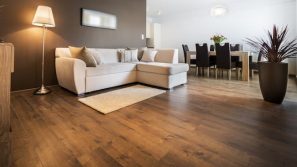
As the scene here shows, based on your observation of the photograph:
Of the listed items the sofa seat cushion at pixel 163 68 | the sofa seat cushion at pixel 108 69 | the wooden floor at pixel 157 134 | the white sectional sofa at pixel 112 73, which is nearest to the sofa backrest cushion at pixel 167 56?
the white sectional sofa at pixel 112 73

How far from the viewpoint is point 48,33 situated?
3.38 metres

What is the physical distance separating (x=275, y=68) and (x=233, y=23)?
4.50 meters

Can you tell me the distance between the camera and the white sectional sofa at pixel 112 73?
9.32ft

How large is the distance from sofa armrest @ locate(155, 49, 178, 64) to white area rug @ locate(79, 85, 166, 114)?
1011 mm

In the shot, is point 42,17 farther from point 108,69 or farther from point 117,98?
point 117,98

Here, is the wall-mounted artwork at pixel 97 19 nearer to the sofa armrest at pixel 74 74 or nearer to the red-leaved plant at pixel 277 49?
the sofa armrest at pixel 74 74

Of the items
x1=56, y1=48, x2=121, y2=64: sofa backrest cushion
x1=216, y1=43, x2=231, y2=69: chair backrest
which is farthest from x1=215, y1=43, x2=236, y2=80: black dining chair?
x1=56, y1=48, x2=121, y2=64: sofa backrest cushion

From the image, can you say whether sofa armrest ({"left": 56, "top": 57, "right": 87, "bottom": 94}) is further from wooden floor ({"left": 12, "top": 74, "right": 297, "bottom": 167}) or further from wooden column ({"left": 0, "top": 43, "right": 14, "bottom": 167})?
wooden column ({"left": 0, "top": 43, "right": 14, "bottom": 167})

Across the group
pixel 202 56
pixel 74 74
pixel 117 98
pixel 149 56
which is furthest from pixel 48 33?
pixel 202 56

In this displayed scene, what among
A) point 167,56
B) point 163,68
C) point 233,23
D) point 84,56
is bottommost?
point 163,68

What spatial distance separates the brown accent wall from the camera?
297cm

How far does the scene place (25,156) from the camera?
1.27 m

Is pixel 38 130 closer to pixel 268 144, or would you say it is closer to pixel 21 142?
pixel 21 142

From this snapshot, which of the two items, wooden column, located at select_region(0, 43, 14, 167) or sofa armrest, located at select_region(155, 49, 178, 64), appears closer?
wooden column, located at select_region(0, 43, 14, 167)
